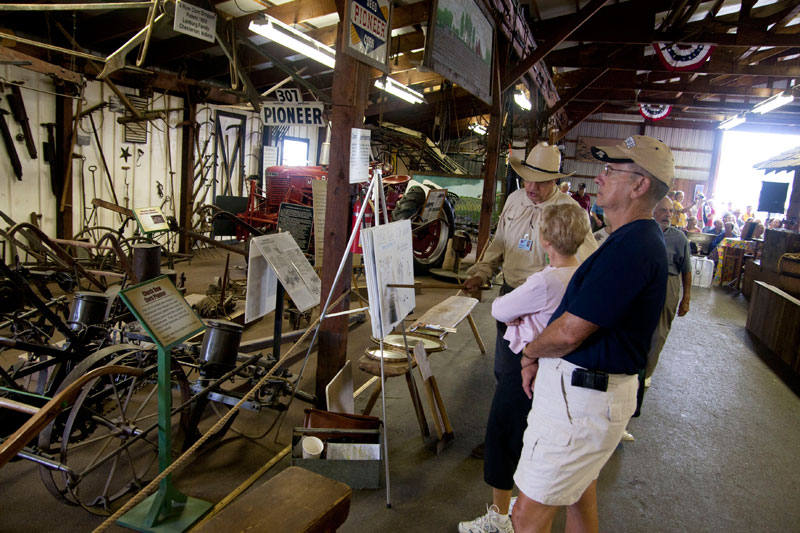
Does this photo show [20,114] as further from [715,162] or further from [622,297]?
[715,162]

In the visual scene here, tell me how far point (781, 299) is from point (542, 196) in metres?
5.23

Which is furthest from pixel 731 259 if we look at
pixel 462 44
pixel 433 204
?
pixel 462 44

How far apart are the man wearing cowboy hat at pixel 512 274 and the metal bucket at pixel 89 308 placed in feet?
8.81

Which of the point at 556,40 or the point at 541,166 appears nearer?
the point at 541,166

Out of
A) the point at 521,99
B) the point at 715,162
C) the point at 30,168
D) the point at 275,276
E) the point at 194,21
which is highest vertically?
the point at 715,162

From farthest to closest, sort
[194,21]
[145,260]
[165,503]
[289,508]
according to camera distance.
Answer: [194,21]
[145,260]
[165,503]
[289,508]

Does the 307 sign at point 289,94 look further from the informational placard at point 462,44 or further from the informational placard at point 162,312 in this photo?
the informational placard at point 162,312

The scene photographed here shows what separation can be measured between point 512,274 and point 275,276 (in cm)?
173

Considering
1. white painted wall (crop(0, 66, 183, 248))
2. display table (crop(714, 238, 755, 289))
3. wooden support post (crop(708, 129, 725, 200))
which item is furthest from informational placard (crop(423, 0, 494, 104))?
wooden support post (crop(708, 129, 725, 200))

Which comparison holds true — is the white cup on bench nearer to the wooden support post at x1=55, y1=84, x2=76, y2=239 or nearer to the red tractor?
the red tractor

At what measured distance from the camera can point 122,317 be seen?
12.1 feet

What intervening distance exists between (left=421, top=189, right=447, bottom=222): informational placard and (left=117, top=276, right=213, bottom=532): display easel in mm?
6901

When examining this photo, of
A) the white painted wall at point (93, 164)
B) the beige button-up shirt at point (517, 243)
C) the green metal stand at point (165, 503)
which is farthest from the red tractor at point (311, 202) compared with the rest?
the green metal stand at point (165, 503)

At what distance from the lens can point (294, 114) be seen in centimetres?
550
